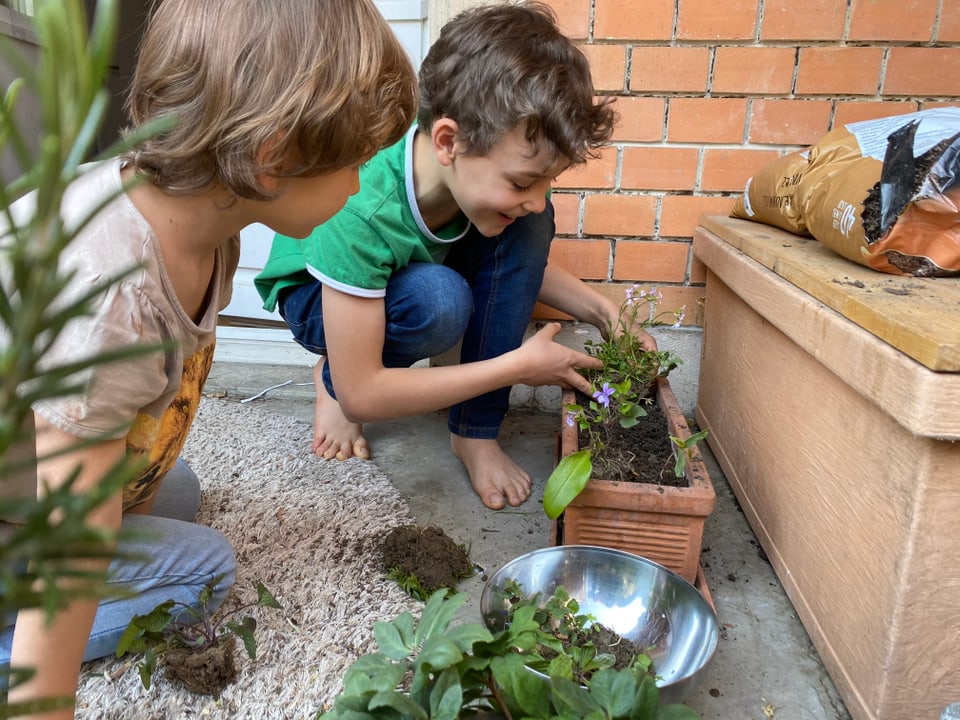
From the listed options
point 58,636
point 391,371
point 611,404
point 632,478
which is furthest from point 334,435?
point 58,636

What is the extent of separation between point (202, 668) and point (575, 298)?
1226 millimetres

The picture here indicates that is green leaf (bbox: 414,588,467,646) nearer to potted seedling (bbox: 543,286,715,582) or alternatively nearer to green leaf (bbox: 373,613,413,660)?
green leaf (bbox: 373,613,413,660)

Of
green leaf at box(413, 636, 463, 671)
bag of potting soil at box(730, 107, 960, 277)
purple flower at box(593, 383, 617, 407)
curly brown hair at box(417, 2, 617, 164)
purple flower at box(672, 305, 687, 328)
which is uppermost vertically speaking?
curly brown hair at box(417, 2, 617, 164)

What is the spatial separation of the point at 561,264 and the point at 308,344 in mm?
733

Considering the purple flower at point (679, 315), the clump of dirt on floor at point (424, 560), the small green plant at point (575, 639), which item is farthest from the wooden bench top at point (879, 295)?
the clump of dirt on floor at point (424, 560)

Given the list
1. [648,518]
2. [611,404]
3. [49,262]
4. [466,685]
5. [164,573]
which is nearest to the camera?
[49,262]

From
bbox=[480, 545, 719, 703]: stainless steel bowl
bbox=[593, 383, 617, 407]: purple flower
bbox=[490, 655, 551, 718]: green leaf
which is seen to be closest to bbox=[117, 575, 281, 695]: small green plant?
bbox=[480, 545, 719, 703]: stainless steel bowl

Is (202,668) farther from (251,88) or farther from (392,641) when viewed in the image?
(251,88)

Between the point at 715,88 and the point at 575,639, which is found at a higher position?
the point at 715,88

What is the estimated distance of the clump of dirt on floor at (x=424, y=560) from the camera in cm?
127

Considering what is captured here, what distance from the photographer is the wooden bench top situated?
0.84 metres

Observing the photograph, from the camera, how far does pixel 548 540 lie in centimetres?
147

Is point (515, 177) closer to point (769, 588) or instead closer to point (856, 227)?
point (856, 227)

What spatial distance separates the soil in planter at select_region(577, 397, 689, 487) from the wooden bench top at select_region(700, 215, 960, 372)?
0.40 meters
